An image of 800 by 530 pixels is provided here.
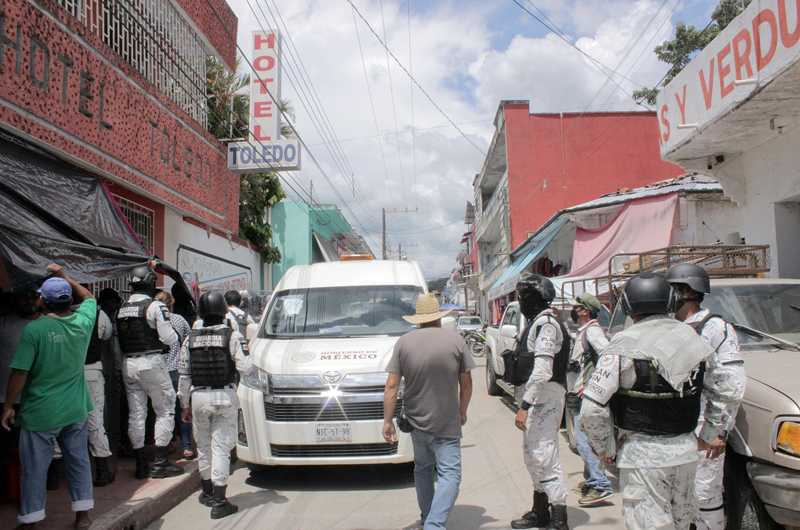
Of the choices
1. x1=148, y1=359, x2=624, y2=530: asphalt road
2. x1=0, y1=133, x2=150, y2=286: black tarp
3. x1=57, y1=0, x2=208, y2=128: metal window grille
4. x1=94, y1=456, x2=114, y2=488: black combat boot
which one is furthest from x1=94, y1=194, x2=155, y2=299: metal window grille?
x1=94, y1=456, x2=114, y2=488: black combat boot

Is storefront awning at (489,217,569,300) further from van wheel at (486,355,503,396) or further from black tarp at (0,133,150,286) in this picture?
black tarp at (0,133,150,286)

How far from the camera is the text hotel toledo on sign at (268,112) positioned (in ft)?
44.9

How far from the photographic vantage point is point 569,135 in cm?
2572

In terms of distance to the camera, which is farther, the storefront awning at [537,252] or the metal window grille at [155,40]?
the storefront awning at [537,252]

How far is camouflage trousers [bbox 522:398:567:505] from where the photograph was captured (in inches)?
169

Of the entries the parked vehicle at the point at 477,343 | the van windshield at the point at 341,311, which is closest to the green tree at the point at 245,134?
the parked vehicle at the point at 477,343

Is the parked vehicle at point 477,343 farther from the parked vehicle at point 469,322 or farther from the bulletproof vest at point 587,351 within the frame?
the bulletproof vest at point 587,351

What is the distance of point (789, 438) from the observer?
3.39 meters

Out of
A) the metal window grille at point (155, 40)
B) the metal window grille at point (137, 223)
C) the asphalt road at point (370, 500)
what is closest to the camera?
the asphalt road at point (370, 500)

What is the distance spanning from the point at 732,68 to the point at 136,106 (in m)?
8.19

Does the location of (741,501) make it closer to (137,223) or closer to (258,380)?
(258,380)

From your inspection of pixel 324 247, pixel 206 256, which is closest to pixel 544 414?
pixel 206 256

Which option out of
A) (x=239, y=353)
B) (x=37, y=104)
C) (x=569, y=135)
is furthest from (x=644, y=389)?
(x=569, y=135)

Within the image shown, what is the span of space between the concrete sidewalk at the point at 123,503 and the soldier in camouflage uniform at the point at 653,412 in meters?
3.45
